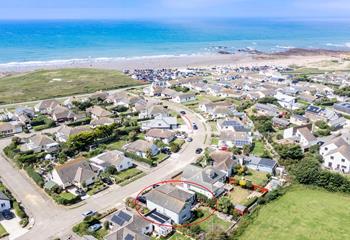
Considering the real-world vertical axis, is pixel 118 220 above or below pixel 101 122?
below

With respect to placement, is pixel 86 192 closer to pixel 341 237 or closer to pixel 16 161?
pixel 16 161

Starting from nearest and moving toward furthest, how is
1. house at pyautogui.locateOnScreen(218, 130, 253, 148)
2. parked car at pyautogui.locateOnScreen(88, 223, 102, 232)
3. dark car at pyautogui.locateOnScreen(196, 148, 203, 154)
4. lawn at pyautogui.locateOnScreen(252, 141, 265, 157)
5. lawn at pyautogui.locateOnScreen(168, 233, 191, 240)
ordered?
lawn at pyautogui.locateOnScreen(168, 233, 191, 240) < parked car at pyautogui.locateOnScreen(88, 223, 102, 232) < lawn at pyautogui.locateOnScreen(252, 141, 265, 157) < dark car at pyautogui.locateOnScreen(196, 148, 203, 154) < house at pyautogui.locateOnScreen(218, 130, 253, 148)

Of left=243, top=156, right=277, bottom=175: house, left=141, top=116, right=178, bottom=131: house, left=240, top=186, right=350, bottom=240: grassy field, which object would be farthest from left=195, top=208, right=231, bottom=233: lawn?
left=141, top=116, right=178, bottom=131: house

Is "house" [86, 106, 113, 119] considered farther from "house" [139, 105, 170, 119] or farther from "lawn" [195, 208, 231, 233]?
"lawn" [195, 208, 231, 233]

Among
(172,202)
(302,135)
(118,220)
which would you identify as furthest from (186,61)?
(118,220)

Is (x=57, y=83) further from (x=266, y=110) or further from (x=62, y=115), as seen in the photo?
(x=266, y=110)

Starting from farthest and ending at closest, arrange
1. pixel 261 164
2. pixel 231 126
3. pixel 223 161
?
1. pixel 231 126
2. pixel 261 164
3. pixel 223 161

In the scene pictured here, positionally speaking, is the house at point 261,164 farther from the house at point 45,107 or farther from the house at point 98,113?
the house at point 45,107

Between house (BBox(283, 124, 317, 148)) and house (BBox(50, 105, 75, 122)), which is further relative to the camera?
house (BBox(50, 105, 75, 122))
